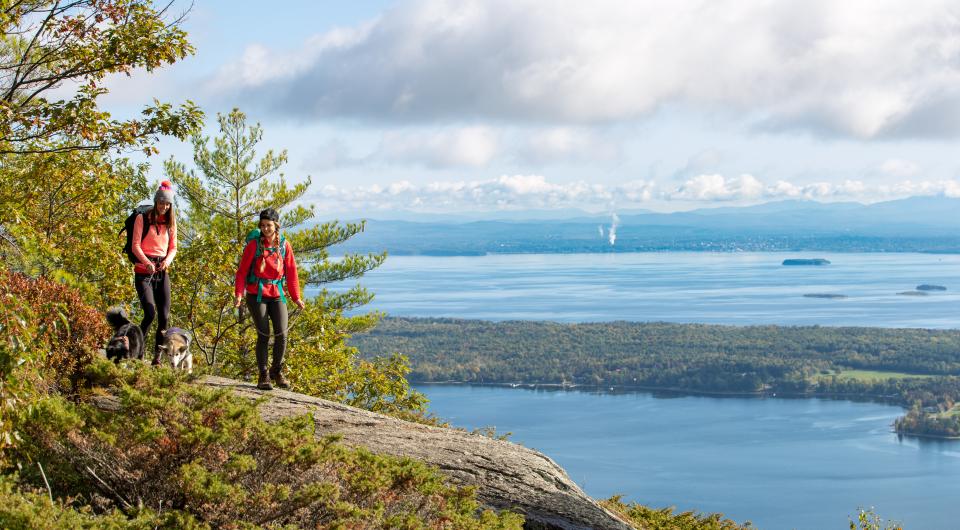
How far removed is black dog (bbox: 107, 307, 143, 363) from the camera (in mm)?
7883

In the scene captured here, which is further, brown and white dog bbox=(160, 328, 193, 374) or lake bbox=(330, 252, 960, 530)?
lake bbox=(330, 252, 960, 530)

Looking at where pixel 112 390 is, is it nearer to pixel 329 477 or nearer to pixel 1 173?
pixel 329 477

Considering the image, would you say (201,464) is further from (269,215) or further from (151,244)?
(151,244)

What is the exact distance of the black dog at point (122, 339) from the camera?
7.88 metres

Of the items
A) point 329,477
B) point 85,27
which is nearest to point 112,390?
point 329,477

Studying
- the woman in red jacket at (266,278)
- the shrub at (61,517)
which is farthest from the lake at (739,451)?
the shrub at (61,517)

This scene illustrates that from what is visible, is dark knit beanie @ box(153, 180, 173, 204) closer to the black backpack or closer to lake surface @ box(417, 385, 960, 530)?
the black backpack

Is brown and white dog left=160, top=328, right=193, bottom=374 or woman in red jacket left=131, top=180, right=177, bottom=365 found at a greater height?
woman in red jacket left=131, top=180, right=177, bottom=365

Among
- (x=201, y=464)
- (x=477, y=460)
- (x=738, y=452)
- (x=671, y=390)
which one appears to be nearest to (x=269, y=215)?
(x=477, y=460)

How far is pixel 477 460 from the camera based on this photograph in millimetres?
8078

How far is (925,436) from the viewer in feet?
262

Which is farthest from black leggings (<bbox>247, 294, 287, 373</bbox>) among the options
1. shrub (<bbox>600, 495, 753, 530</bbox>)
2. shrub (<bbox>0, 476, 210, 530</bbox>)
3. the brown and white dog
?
shrub (<bbox>600, 495, 753, 530</bbox>)

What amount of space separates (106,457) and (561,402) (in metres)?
90.7

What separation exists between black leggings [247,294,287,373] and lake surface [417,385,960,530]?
130 ft
